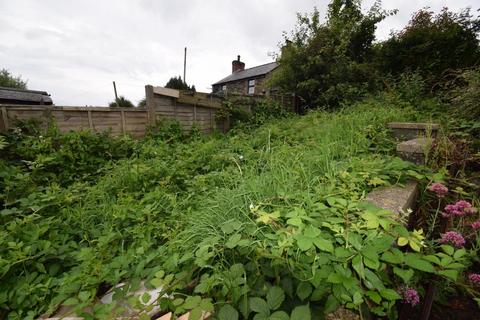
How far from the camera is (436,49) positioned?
6.19 m

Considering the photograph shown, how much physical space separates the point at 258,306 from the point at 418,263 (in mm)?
527

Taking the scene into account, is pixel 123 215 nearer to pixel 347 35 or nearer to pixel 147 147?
pixel 147 147

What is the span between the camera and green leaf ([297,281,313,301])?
663 mm

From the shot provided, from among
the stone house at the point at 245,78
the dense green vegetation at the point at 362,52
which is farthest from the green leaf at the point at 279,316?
the stone house at the point at 245,78

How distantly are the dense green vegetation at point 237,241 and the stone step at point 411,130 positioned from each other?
0.60ft

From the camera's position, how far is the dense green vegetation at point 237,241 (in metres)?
0.70

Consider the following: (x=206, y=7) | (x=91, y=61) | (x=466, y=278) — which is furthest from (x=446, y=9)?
(x=91, y=61)

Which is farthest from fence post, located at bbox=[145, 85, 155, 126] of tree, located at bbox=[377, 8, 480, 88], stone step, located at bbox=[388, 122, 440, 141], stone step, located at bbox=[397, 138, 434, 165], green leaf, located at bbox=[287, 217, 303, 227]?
tree, located at bbox=[377, 8, 480, 88]

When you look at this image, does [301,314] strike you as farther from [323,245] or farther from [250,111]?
[250,111]

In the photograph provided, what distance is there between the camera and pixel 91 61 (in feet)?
50.2

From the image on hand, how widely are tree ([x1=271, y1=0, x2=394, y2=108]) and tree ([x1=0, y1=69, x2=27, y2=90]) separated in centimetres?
3375

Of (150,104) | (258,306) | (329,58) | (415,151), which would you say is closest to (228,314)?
(258,306)

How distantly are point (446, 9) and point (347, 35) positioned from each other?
343cm

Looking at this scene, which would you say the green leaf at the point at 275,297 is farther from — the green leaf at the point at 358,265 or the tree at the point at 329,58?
the tree at the point at 329,58
